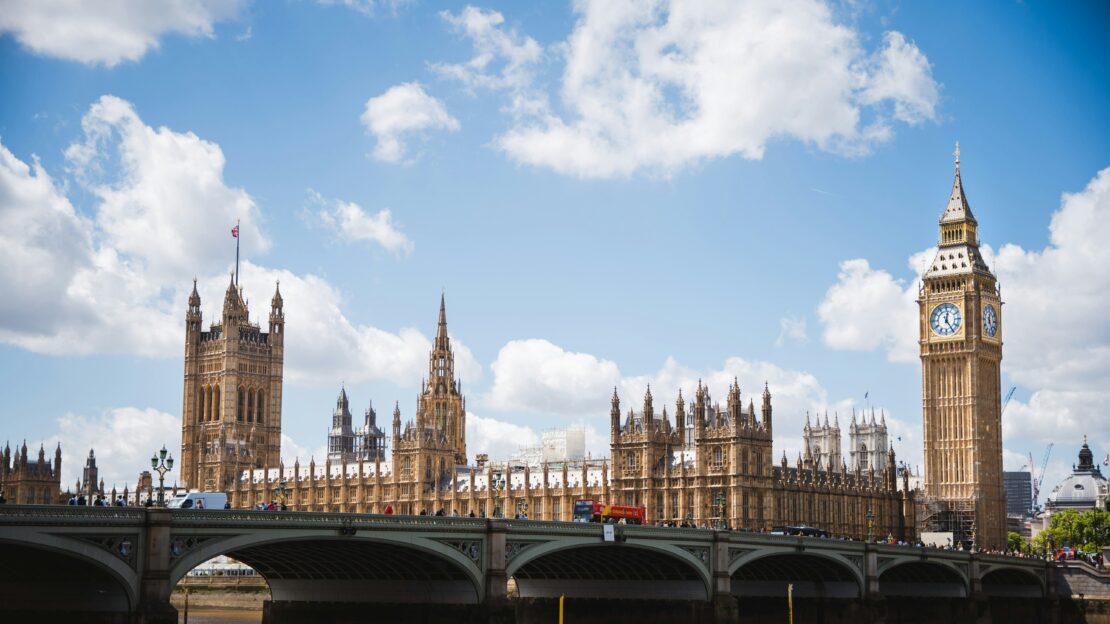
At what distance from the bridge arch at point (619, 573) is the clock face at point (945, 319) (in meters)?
88.5

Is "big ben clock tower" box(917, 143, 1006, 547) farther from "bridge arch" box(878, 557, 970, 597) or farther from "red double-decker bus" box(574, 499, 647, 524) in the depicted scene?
"red double-decker bus" box(574, 499, 647, 524)

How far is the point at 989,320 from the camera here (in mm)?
168875

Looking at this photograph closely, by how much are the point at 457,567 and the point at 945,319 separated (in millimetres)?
109732

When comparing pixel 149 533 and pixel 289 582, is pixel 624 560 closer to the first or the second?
pixel 289 582

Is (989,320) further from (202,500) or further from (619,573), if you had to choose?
(202,500)

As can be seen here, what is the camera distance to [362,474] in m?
183

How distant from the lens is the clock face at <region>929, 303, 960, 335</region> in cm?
16738

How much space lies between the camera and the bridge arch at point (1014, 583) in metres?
122

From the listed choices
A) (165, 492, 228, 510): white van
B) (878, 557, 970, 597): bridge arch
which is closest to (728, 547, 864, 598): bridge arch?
(878, 557, 970, 597): bridge arch

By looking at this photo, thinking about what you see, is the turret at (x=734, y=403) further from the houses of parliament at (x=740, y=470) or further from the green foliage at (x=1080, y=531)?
the green foliage at (x=1080, y=531)

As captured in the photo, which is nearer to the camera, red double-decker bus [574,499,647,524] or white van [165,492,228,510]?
white van [165,492,228,510]

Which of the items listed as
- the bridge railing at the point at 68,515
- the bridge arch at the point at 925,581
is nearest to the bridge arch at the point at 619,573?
the bridge arch at the point at 925,581

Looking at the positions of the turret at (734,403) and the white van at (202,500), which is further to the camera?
the turret at (734,403)

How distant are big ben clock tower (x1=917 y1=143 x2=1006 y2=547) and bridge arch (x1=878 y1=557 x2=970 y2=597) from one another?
50.7 meters
